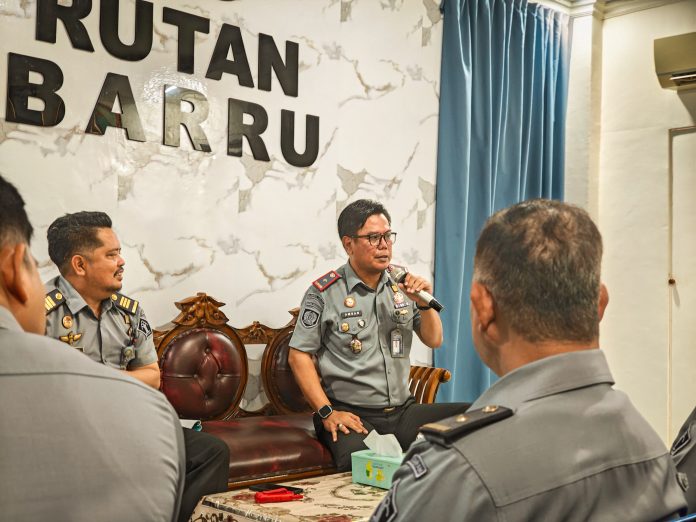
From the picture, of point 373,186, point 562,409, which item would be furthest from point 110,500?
point 373,186

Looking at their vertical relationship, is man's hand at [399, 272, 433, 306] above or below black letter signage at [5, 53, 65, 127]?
below

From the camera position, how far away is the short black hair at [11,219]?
1150 mm

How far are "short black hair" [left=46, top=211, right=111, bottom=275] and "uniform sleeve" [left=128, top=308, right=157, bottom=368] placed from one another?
39 cm

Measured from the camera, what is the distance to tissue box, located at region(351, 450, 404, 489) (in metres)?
2.94

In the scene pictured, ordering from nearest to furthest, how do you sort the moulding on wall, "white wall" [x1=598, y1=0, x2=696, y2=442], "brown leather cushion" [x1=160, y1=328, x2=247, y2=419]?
"brown leather cushion" [x1=160, y1=328, x2=247, y2=419] < "white wall" [x1=598, y1=0, x2=696, y2=442] < the moulding on wall

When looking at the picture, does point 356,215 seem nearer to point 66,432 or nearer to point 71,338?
point 71,338

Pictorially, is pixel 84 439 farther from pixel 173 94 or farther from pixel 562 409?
pixel 173 94

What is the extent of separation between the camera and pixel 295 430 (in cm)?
383

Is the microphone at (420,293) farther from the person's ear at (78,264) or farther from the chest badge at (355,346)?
the person's ear at (78,264)

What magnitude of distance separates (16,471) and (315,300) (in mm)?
2956

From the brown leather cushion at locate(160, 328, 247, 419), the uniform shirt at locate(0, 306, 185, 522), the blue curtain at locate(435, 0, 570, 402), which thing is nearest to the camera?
the uniform shirt at locate(0, 306, 185, 522)

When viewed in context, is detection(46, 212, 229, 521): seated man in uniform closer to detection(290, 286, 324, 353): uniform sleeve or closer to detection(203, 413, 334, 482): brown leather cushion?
detection(203, 413, 334, 482): brown leather cushion

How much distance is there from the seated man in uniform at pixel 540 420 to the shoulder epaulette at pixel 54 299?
2.38 metres

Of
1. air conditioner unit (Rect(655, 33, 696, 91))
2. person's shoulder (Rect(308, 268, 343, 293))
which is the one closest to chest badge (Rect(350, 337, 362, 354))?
person's shoulder (Rect(308, 268, 343, 293))
